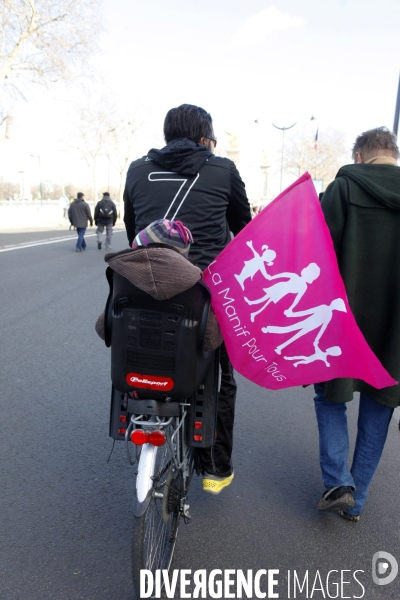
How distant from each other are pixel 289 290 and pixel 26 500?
182 centimetres

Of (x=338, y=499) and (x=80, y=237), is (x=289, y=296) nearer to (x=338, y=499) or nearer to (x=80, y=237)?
(x=338, y=499)

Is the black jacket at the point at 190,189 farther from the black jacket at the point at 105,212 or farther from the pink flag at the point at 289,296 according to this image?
the black jacket at the point at 105,212

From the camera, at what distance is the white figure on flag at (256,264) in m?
2.33

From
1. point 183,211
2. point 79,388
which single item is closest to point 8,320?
point 79,388

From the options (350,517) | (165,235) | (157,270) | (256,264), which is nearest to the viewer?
(157,270)

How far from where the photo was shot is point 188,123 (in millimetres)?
2670

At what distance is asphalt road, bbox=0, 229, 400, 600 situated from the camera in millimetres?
2486

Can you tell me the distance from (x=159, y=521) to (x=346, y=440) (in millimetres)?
1114

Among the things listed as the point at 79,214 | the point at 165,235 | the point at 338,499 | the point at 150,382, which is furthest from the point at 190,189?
the point at 79,214

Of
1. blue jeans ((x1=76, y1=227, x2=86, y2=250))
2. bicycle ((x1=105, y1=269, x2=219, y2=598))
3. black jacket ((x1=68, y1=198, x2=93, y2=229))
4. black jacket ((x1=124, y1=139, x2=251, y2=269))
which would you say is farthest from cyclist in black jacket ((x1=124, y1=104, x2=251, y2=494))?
black jacket ((x1=68, y1=198, x2=93, y2=229))

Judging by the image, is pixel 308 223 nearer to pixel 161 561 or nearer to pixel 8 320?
pixel 161 561

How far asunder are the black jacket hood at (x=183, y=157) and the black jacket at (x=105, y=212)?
54.6ft

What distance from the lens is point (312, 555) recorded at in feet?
8.61

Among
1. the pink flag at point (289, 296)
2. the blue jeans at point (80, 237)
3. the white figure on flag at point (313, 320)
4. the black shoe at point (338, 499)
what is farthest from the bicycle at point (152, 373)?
the blue jeans at point (80, 237)
